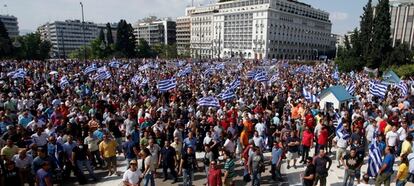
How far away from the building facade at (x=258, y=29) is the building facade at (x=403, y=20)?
40818 millimetres

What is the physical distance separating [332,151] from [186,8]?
15812 centimetres

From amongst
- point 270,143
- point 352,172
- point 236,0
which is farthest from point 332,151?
point 236,0

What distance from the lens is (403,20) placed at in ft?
291

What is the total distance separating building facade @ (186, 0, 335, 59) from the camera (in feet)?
397

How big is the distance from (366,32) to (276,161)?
41356 mm

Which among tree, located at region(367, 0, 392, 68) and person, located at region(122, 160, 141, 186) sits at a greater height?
tree, located at region(367, 0, 392, 68)

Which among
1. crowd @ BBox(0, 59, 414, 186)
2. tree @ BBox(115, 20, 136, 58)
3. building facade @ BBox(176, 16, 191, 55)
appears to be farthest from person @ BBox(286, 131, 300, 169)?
building facade @ BBox(176, 16, 191, 55)

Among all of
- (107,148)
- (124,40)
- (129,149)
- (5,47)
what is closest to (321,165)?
(129,149)

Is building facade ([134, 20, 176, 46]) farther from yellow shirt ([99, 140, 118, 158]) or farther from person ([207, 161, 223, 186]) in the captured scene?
person ([207, 161, 223, 186])

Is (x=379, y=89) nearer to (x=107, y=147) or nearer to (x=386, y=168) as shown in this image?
(x=386, y=168)

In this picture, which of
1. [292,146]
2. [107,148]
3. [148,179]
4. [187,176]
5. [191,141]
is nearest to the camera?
[148,179]

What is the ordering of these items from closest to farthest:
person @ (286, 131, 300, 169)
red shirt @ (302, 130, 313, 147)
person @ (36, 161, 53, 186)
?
person @ (36, 161, 53, 186) → person @ (286, 131, 300, 169) → red shirt @ (302, 130, 313, 147)

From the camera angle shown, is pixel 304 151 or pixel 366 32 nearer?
pixel 304 151

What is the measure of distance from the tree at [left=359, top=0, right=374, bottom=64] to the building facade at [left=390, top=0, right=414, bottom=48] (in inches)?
1954
